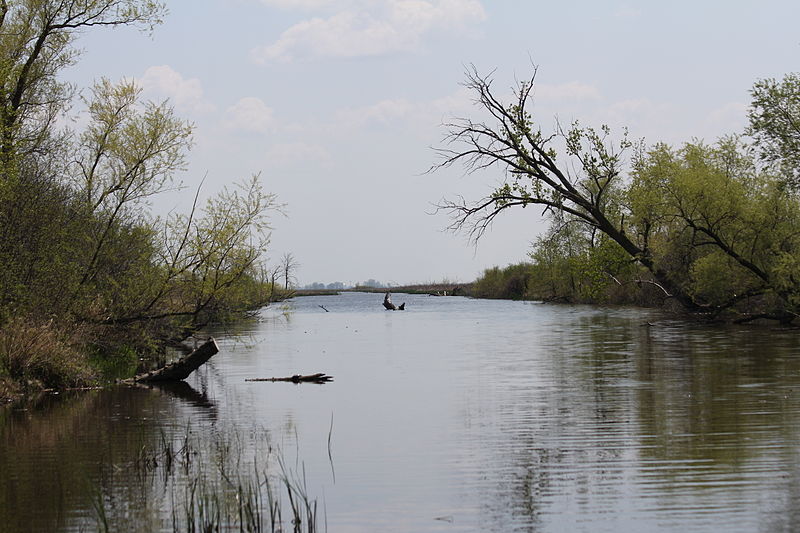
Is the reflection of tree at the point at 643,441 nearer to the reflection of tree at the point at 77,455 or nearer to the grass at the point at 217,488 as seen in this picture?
the grass at the point at 217,488

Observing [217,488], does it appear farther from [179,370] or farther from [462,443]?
[179,370]

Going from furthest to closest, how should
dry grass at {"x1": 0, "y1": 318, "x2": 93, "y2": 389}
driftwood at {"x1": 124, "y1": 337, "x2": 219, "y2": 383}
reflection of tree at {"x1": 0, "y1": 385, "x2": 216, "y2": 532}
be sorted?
driftwood at {"x1": 124, "y1": 337, "x2": 219, "y2": 383} → dry grass at {"x1": 0, "y1": 318, "x2": 93, "y2": 389} → reflection of tree at {"x1": 0, "y1": 385, "x2": 216, "y2": 532}

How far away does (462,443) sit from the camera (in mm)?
14234

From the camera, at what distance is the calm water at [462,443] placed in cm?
975

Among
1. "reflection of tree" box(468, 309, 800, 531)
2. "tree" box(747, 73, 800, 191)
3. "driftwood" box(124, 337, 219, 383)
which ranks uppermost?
"tree" box(747, 73, 800, 191)

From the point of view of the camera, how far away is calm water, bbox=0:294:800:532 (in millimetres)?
9750

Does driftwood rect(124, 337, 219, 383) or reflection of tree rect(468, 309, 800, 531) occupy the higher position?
driftwood rect(124, 337, 219, 383)

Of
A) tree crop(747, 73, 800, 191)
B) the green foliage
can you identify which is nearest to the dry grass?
the green foliage

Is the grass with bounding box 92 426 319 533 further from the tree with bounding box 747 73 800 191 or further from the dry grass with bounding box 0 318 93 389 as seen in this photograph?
the tree with bounding box 747 73 800 191

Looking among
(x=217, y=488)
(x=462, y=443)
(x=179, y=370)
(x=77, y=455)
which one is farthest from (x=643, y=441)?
(x=179, y=370)

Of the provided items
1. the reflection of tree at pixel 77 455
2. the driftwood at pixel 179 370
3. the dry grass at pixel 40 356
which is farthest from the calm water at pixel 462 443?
the dry grass at pixel 40 356

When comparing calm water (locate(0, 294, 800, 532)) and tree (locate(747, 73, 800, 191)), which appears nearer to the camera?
calm water (locate(0, 294, 800, 532))

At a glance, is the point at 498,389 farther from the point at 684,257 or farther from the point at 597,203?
the point at 684,257

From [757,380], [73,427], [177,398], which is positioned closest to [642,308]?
[757,380]
